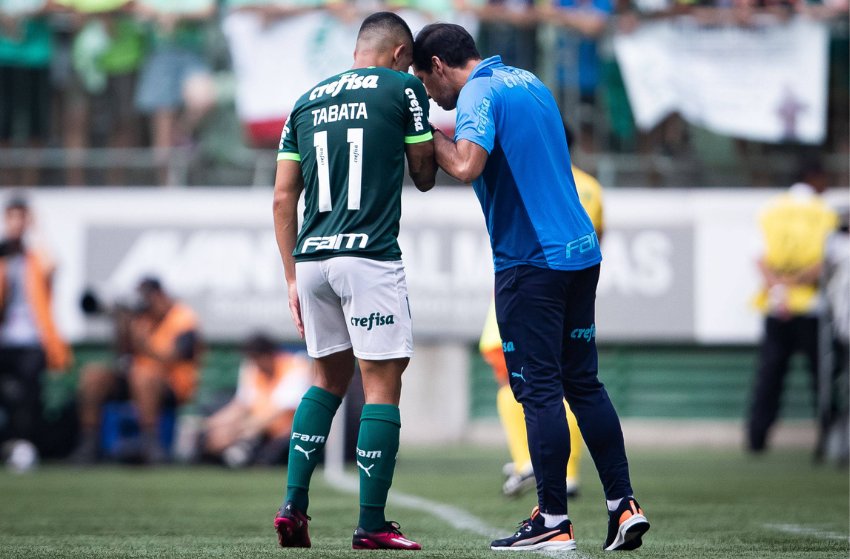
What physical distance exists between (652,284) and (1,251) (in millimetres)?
6652

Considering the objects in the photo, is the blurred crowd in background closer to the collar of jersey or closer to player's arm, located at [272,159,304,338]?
the collar of jersey

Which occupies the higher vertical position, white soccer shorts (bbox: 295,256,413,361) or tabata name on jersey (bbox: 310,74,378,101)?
tabata name on jersey (bbox: 310,74,378,101)

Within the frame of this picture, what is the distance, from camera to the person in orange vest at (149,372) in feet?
44.3

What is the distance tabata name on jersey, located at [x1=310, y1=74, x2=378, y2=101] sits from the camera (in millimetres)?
5719

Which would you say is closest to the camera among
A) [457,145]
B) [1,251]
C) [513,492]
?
[457,145]

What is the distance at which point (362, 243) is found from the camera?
5.66m

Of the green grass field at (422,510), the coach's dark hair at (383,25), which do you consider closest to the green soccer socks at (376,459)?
the green grass field at (422,510)

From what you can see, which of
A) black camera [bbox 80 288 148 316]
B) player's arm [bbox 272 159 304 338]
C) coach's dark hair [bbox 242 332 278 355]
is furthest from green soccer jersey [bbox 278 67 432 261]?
black camera [bbox 80 288 148 316]

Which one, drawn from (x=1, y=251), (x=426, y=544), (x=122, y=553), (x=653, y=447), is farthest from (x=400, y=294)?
(x=653, y=447)

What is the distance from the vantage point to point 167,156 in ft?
53.8

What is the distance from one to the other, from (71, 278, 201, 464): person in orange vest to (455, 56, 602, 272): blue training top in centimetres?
823

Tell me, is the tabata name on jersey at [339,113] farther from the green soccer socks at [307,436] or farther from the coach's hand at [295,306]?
the green soccer socks at [307,436]

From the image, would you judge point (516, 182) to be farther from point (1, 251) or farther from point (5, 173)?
point (5, 173)

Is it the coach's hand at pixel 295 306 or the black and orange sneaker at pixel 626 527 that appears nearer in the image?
the black and orange sneaker at pixel 626 527
